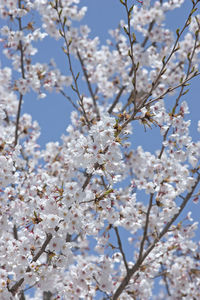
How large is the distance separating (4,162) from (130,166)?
15.9 feet

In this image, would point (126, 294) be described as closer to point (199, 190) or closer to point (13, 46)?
point (199, 190)

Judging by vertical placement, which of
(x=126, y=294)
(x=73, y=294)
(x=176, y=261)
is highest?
(x=176, y=261)

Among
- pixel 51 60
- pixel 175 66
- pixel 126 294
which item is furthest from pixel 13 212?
pixel 175 66

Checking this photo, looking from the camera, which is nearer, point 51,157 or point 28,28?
A: point 28,28

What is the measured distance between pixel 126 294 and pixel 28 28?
5284 millimetres

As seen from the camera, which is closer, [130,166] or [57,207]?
[57,207]

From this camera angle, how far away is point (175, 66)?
938 cm

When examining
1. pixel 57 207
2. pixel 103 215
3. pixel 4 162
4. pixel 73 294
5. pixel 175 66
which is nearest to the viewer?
pixel 57 207

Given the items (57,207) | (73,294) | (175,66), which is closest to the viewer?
(57,207)

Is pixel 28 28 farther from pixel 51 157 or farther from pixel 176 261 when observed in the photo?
pixel 176 261

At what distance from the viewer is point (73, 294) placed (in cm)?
469

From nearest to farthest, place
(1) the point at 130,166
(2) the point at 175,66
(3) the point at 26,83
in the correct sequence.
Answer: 1. (3) the point at 26,83
2. (1) the point at 130,166
3. (2) the point at 175,66

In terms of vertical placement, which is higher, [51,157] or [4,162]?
[51,157]

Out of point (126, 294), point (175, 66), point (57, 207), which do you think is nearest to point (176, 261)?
point (126, 294)
